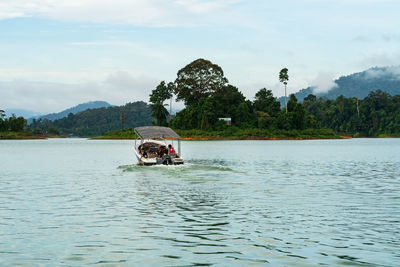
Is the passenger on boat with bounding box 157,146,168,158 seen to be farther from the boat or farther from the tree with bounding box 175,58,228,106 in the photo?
the tree with bounding box 175,58,228,106

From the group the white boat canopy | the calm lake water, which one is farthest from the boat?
the calm lake water

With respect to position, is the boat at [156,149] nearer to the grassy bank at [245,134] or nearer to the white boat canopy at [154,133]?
the white boat canopy at [154,133]

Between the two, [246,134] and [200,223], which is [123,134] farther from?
[200,223]

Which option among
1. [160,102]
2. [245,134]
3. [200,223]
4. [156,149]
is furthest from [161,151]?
[160,102]

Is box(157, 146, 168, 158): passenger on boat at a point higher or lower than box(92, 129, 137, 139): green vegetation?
lower

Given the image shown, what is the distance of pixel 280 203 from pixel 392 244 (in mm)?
9297

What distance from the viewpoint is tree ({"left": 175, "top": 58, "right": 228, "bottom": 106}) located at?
170 metres

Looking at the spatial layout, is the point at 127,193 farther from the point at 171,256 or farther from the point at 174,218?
the point at 171,256

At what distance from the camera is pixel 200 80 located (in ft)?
561

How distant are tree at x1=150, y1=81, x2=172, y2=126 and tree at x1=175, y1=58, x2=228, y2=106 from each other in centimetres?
970

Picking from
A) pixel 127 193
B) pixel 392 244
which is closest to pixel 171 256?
pixel 392 244

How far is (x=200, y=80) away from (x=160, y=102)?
21062 mm

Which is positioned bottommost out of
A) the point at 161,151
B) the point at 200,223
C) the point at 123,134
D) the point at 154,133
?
the point at 200,223

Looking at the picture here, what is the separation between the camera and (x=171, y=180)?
1385 inches
